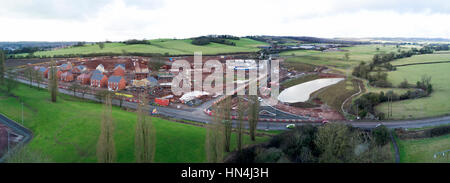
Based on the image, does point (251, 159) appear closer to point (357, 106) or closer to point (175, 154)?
point (175, 154)

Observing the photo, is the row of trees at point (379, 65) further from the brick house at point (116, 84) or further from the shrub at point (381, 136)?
the brick house at point (116, 84)

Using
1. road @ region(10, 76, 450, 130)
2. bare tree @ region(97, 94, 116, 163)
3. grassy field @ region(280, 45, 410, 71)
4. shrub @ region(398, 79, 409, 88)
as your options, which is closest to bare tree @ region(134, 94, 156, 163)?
bare tree @ region(97, 94, 116, 163)

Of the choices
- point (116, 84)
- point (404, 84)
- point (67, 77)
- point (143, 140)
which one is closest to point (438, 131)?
point (404, 84)

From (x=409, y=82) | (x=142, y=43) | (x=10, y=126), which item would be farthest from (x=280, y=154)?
(x=142, y=43)

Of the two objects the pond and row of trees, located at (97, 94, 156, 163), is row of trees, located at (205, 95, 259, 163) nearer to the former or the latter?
row of trees, located at (97, 94, 156, 163)
